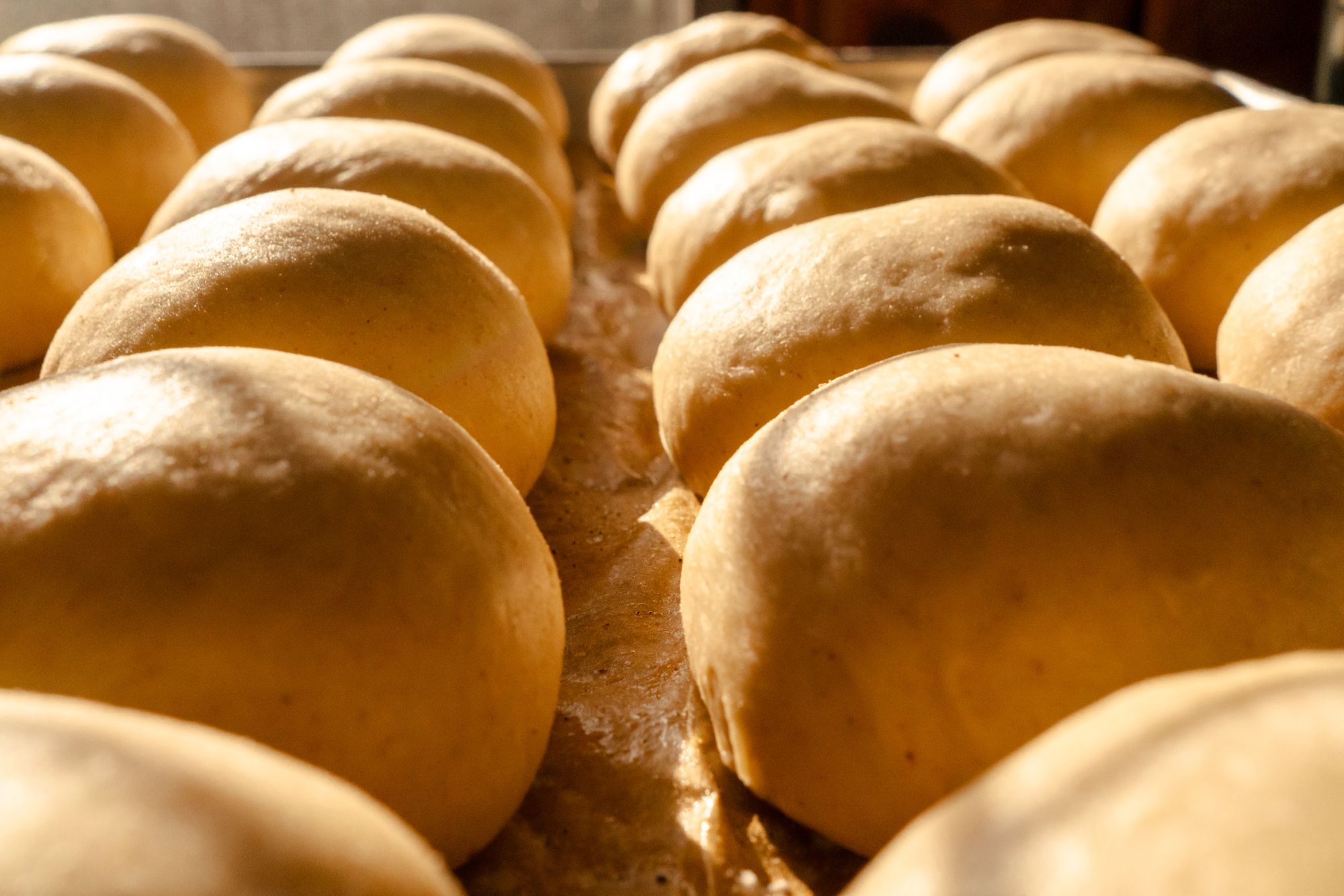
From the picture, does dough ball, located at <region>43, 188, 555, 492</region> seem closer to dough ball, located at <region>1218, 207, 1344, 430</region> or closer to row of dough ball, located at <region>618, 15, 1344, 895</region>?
row of dough ball, located at <region>618, 15, 1344, 895</region>

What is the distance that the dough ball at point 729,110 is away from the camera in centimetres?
211

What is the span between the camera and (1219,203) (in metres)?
1.58

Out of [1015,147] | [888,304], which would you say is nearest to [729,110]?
[1015,147]

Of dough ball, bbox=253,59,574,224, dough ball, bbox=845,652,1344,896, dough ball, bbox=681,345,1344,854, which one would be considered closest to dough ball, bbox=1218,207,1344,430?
dough ball, bbox=681,345,1344,854

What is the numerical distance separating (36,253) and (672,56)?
1.56m

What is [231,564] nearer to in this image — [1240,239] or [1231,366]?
[1231,366]

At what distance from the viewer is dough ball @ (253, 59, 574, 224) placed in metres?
2.04

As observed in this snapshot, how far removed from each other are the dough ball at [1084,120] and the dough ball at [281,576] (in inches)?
58.7

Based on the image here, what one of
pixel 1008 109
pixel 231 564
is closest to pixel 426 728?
pixel 231 564

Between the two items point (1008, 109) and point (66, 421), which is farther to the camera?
point (1008, 109)

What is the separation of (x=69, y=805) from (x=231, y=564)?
0.24 metres

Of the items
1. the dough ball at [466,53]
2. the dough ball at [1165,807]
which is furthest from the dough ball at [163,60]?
the dough ball at [1165,807]

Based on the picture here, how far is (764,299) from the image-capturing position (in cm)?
124

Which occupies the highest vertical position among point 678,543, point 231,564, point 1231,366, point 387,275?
point 231,564
